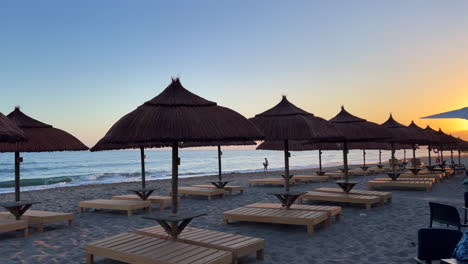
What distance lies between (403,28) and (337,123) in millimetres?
7962

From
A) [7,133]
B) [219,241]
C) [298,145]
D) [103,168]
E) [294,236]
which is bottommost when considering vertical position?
[103,168]

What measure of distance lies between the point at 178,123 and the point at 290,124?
13.3ft

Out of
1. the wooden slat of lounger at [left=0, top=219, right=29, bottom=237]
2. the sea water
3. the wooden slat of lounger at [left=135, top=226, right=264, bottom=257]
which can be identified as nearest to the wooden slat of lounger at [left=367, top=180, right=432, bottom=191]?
the wooden slat of lounger at [left=135, top=226, right=264, bottom=257]

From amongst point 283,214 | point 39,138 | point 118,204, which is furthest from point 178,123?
point 118,204

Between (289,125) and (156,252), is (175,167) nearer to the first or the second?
(156,252)

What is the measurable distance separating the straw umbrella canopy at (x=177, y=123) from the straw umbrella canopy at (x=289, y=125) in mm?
2524

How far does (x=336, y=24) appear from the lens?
60.0ft

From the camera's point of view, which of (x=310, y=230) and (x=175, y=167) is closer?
(x=175, y=167)

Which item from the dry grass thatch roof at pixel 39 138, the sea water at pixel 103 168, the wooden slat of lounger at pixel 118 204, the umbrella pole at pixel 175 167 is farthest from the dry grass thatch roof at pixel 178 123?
the sea water at pixel 103 168

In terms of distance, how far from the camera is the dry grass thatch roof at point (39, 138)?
9.15m

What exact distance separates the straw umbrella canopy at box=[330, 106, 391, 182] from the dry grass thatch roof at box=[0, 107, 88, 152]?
Answer: 7.71 meters

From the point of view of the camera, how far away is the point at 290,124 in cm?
918

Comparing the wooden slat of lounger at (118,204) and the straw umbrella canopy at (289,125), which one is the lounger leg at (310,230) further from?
the wooden slat of lounger at (118,204)

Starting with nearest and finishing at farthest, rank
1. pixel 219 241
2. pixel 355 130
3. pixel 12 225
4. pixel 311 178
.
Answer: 1. pixel 219 241
2. pixel 12 225
3. pixel 355 130
4. pixel 311 178
